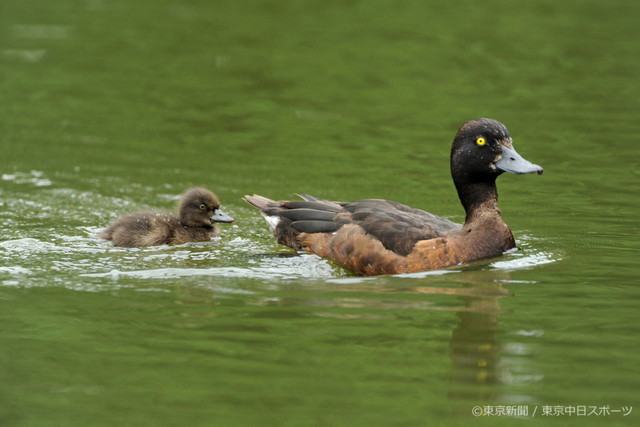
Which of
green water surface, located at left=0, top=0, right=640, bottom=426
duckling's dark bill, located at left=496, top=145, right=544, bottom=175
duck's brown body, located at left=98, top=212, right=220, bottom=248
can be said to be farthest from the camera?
duck's brown body, located at left=98, top=212, right=220, bottom=248

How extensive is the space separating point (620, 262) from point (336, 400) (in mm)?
4232

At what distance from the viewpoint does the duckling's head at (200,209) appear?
34.0ft

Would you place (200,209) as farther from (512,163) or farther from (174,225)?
(512,163)

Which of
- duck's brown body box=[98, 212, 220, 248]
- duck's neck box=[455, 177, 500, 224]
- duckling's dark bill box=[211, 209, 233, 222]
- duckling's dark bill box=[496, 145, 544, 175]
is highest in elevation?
duckling's dark bill box=[496, 145, 544, 175]

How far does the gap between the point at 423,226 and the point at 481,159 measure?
84cm

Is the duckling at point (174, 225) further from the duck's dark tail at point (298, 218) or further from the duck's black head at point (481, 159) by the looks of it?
the duck's black head at point (481, 159)

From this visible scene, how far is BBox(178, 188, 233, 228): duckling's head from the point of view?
10.4 m

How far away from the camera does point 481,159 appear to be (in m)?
9.35

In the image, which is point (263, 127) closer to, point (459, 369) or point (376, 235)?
point (376, 235)

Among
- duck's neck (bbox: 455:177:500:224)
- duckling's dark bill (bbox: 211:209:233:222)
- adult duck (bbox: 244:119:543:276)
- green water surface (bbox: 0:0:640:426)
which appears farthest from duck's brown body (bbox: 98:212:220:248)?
duck's neck (bbox: 455:177:500:224)

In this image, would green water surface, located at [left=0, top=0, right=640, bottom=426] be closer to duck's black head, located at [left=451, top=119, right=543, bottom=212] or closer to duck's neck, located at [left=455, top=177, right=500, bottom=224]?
duck's neck, located at [left=455, top=177, right=500, bottom=224]

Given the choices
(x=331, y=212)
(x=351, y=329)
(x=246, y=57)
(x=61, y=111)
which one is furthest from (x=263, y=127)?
(x=351, y=329)

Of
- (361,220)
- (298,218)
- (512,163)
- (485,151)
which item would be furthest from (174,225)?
(512,163)

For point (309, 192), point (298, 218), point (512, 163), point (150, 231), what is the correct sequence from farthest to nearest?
point (309, 192), point (150, 231), point (298, 218), point (512, 163)
